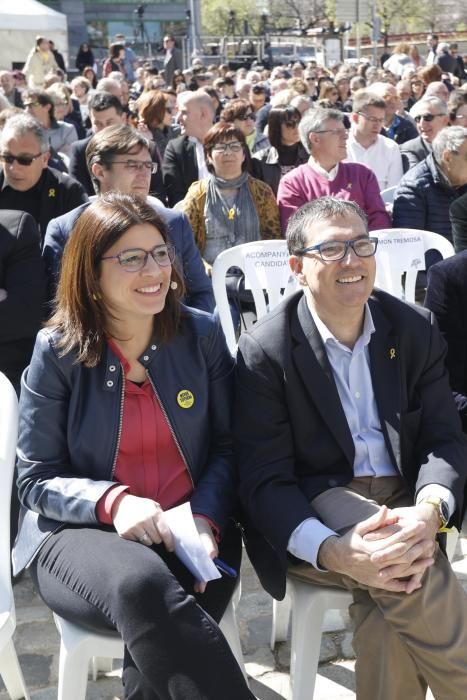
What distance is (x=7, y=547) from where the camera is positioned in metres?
2.34

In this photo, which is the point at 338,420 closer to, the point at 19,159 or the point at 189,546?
the point at 189,546

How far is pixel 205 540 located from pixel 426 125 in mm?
5036

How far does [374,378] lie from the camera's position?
7.99 ft

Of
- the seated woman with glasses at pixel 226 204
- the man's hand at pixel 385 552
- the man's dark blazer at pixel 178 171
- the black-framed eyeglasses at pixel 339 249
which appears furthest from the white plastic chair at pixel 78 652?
the man's dark blazer at pixel 178 171

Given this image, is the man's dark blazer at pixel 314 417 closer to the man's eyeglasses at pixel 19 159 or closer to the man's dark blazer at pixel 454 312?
the man's dark blazer at pixel 454 312

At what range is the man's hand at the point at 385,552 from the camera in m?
2.09

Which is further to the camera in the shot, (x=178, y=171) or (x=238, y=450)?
(x=178, y=171)

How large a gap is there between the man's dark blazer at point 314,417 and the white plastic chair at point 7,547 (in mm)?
640

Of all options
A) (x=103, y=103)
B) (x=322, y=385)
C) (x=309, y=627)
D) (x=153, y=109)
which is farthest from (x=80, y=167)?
(x=309, y=627)

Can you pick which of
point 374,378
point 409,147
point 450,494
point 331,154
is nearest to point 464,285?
point 374,378

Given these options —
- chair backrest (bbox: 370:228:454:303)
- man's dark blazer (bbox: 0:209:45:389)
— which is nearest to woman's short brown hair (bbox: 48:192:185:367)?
man's dark blazer (bbox: 0:209:45:389)

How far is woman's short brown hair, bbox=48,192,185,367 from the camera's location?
236cm

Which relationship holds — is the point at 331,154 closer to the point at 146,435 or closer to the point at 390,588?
the point at 146,435

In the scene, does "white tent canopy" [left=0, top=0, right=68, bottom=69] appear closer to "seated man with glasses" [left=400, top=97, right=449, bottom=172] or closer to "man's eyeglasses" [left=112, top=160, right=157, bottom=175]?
"seated man with glasses" [left=400, top=97, right=449, bottom=172]
